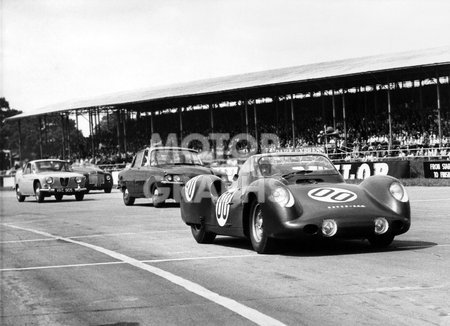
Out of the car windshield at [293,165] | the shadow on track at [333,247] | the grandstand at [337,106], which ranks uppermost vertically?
the grandstand at [337,106]

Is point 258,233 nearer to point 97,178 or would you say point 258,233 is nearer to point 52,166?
point 52,166

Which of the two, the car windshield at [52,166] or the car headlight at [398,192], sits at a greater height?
the car windshield at [52,166]

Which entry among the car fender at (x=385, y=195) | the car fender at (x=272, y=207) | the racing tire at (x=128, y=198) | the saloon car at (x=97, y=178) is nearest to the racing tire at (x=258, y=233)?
the car fender at (x=272, y=207)

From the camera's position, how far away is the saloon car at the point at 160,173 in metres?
21.6

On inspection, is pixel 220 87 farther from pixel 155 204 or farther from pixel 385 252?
pixel 385 252

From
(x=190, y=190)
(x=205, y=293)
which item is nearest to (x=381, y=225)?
(x=205, y=293)

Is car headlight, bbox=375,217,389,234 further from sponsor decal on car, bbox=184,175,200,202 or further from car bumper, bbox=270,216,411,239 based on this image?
sponsor decal on car, bbox=184,175,200,202

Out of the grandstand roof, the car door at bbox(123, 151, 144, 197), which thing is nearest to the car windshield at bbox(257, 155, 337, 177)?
the car door at bbox(123, 151, 144, 197)

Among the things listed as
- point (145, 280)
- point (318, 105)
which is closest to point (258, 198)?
point (145, 280)

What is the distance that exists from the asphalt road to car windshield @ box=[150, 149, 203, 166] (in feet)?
30.7

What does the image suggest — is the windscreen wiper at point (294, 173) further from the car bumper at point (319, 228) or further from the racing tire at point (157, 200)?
the racing tire at point (157, 200)

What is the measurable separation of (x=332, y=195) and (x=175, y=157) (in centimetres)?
1309

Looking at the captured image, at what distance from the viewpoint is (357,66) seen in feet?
134

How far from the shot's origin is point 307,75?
41.9 m
